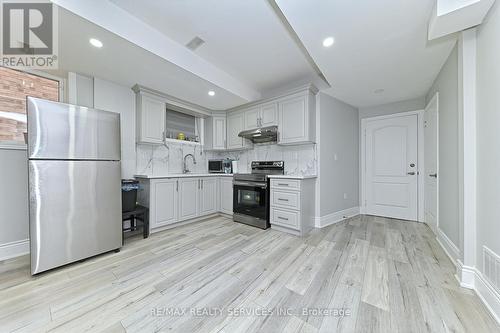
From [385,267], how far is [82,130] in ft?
11.5

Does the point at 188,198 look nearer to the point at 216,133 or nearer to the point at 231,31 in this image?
the point at 216,133

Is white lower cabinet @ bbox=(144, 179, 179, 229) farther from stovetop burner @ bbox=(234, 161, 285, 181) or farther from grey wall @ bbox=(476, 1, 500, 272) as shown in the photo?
grey wall @ bbox=(476, 1, 500, 272)

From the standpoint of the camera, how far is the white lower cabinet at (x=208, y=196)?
369 cm

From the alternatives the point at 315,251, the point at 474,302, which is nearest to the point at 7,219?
the point at 315,251

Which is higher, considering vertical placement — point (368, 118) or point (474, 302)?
point (368, 118)

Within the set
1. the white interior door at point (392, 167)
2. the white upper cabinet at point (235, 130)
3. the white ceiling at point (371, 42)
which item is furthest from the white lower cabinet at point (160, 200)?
the white interior door at point (392, 167)

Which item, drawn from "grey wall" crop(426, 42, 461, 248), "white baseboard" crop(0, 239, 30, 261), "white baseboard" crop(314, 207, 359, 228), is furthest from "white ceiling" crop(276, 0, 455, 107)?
"white baseboard" crop(0, 239, 30, 261)

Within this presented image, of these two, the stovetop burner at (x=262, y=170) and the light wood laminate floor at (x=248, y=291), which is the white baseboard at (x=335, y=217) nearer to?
the light wood laminate floor at (x=248, y=291)

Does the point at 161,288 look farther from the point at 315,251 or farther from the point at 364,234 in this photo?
the point at 364,234

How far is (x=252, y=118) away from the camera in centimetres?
386

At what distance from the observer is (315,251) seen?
238cm

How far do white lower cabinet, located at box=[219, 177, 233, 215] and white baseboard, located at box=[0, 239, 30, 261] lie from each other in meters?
2.71

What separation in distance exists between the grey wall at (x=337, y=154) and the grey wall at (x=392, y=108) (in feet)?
0.65

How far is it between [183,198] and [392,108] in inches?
175
